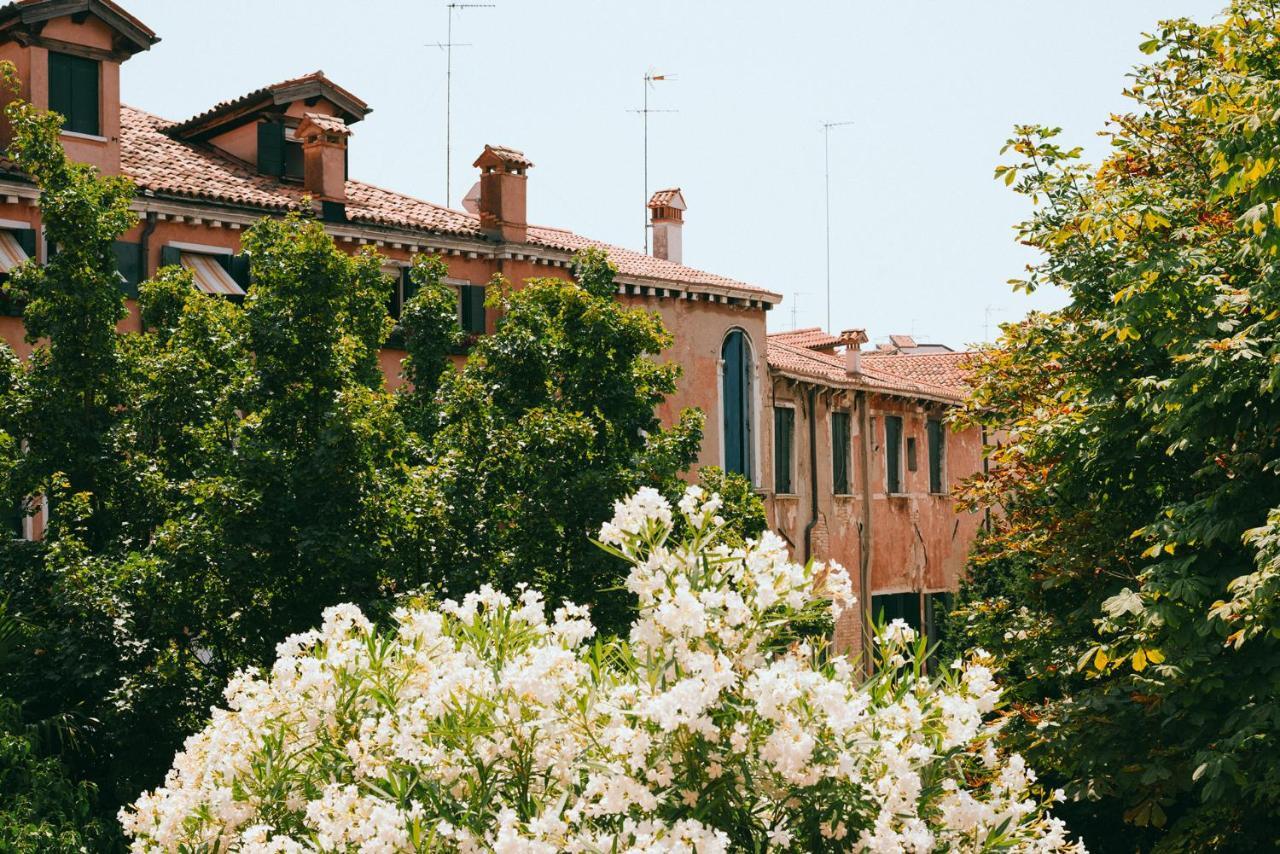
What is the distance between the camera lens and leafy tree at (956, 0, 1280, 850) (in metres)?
11.5

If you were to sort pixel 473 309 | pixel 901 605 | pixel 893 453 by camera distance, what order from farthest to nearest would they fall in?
pixel 893 453 → pixel 901 605 → pixel 473 309

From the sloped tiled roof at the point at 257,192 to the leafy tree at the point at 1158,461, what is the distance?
5284mm

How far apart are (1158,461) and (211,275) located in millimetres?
10839

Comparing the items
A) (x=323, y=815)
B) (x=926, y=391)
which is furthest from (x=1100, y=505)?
(x=926, y=391)

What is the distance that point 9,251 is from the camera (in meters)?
17.3

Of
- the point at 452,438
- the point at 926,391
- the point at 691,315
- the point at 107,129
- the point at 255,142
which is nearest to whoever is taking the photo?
the point at 452,438

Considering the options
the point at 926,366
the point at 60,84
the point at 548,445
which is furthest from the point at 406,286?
the point at 926,366

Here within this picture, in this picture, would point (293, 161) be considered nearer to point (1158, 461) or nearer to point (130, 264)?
point (130, 264)

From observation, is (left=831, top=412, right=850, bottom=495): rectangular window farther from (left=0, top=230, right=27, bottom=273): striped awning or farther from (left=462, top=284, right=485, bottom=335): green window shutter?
(left=0, top=230, right=27, bottom=273): striped awning

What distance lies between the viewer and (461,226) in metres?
22.2

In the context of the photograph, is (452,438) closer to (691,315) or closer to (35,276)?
(35,276)

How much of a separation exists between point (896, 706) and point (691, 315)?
18.4m

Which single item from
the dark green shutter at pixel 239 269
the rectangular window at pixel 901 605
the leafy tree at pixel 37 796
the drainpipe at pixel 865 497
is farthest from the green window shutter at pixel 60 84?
the rectangular window at pixel 901 605

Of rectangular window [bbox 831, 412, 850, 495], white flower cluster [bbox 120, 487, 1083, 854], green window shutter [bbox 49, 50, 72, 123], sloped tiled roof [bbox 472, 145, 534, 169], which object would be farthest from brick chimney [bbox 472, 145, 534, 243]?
white flower cluster [bbox 120, 487, 1083, 854]
